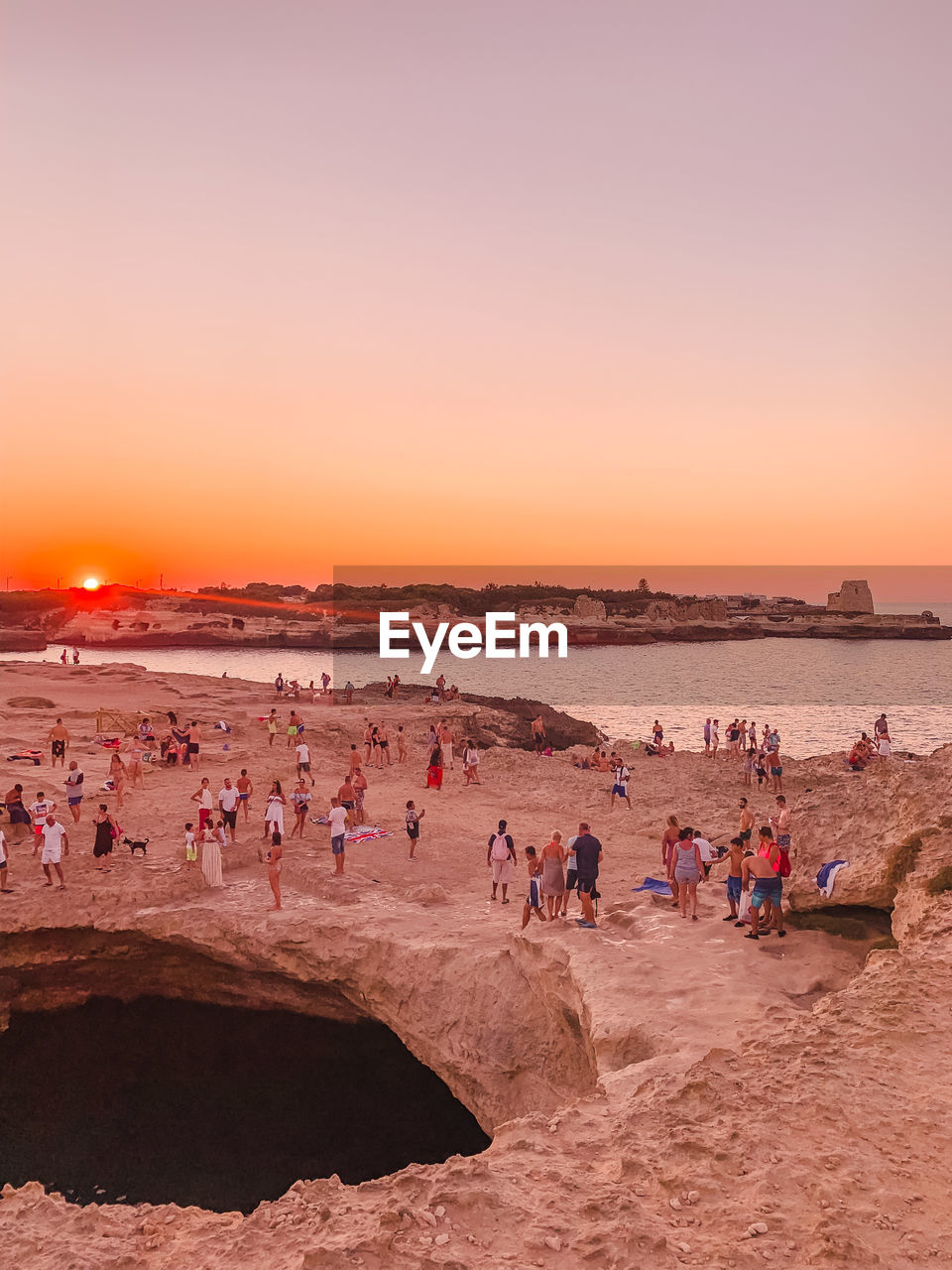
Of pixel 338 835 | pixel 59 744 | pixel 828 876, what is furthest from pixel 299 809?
pixel 828 876

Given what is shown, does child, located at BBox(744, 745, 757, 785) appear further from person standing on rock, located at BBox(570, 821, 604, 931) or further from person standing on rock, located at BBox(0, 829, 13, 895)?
person standing on rock, located at BBox(0, 829, 13, 895)

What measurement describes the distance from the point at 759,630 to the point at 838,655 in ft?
181

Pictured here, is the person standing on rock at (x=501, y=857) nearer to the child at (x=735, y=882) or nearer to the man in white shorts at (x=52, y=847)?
the child at (x=735, y=882)

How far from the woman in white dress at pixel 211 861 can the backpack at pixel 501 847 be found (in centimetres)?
522

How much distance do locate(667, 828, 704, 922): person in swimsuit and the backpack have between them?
3039 mm

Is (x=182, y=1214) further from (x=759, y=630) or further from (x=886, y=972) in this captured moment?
(x=759, y=630)

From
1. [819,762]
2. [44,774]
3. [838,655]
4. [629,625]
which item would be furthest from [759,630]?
[44,774]

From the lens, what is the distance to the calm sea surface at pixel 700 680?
57.3 m

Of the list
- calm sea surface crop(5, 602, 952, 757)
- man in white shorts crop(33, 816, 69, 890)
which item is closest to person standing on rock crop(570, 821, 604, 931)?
man in white shorts crop(33, 816, 69, 890)

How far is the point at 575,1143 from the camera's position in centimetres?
694

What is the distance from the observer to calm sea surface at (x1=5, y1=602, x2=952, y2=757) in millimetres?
57281

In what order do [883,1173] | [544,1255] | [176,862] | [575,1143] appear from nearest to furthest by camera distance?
[544,1255] < [883,1173] < [575,1143] < [176,862]

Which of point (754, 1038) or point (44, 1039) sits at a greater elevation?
point (754, 1038)

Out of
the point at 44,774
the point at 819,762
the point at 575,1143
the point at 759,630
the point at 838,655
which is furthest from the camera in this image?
the point at 759,630
